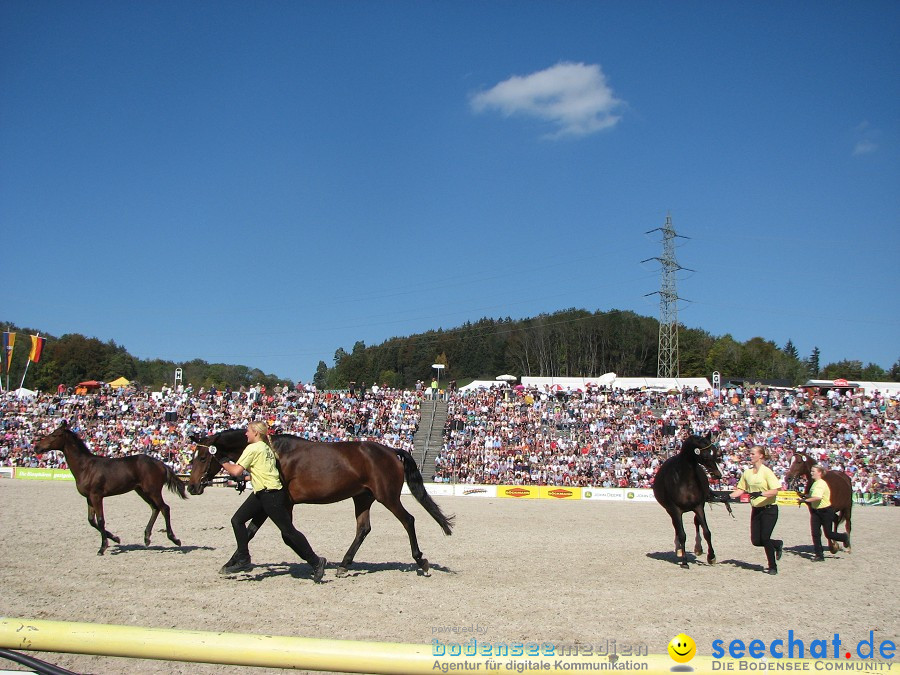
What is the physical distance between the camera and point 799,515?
21.0 m

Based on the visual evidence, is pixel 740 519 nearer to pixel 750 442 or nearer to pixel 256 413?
pixel 750 442

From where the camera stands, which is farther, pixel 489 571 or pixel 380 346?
pixel 380 346

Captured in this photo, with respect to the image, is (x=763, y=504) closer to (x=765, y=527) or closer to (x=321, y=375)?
(x=765, y=527)

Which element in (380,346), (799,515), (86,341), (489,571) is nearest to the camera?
(489,571)

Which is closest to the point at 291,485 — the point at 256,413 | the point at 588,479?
the point at 588,479

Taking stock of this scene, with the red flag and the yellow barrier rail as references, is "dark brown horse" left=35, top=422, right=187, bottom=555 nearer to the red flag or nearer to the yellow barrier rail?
the yellow barrier rail

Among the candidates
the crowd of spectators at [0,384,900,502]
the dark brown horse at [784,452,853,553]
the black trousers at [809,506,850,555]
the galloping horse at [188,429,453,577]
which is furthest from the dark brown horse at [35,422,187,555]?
the crowd of spectators at [0,384,900,502]

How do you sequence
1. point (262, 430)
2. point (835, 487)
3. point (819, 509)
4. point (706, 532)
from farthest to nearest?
point (835, 487) < point (819, 509) < point (706, 532) < point (262, 430)

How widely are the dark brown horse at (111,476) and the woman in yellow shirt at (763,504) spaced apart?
9.23 meters

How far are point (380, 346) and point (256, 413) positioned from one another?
70.6m

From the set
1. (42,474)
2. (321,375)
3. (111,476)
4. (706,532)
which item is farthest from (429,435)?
(321,375)

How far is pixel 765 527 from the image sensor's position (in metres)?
9.69

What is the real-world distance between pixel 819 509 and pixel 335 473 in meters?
8.46

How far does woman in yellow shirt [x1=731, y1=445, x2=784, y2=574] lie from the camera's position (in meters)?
9.67
